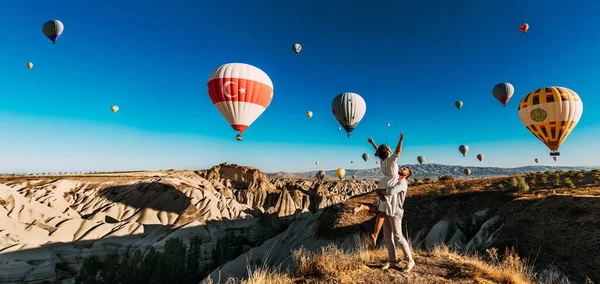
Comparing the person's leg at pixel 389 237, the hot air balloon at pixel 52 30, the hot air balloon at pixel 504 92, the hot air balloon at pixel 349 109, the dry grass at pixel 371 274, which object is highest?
the hot air balloon at pixel 52 30

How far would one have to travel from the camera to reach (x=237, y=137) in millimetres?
29250

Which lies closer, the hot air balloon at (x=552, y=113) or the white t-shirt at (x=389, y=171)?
the white t-shirt at (x=389, y=171)

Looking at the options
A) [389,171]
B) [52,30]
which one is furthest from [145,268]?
[389,171]

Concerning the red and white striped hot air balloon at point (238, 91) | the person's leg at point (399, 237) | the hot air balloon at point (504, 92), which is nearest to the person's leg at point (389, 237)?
the person's leg at point (399, 237)

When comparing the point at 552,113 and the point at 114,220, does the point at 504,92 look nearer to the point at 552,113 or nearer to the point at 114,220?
the point at 552,113

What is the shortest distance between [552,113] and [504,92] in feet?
42.6

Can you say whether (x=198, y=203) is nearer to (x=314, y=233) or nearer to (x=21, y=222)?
(x=21, y=222)

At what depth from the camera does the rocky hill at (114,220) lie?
52375mm

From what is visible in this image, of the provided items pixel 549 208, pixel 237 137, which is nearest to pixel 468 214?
pixel 549 208

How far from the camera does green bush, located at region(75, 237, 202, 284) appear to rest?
50.0 m

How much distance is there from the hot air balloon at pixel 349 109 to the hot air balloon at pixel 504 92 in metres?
19.7

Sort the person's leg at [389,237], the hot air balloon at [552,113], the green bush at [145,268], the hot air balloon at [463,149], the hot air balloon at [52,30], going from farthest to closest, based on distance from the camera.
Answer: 1. the hot air balloon at [463,149]
2. the green bush at [145,268]
3. the hot air balloon at [52,30]
4. the hot air balloon at [552,113]
5. the person's leg at [389,237]

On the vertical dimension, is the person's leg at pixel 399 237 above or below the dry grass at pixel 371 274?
above

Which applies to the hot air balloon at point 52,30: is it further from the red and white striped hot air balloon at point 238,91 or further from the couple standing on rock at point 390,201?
the couple standing on rock at point 390,201
